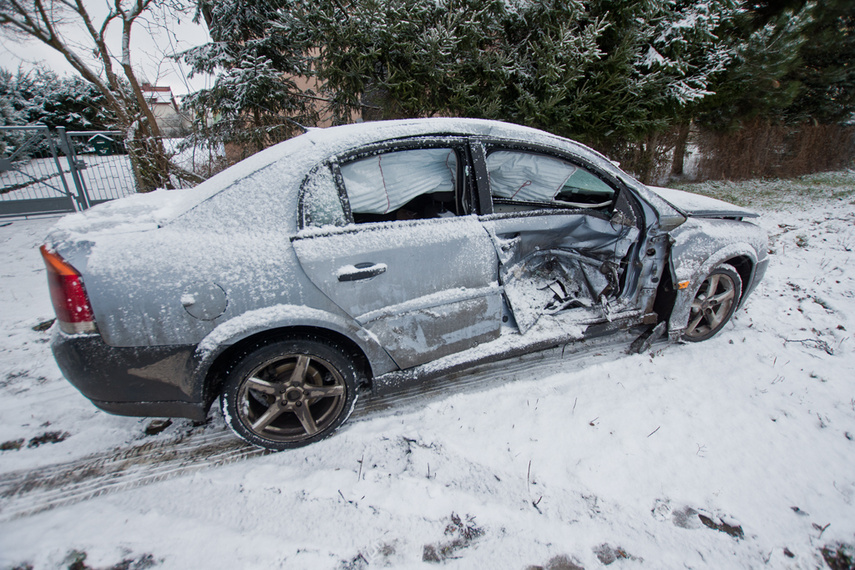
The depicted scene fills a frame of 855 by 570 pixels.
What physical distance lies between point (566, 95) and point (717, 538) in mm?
6778

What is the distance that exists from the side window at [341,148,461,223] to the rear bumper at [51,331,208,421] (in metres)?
1.22

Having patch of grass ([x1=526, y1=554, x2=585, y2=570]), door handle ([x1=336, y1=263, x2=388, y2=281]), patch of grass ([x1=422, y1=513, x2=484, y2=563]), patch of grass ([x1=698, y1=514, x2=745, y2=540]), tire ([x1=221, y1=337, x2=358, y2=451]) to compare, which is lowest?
patch of grass ([x1=698, y1=514, x2=745, y2=540])

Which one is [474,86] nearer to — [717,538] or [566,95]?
[566,95]

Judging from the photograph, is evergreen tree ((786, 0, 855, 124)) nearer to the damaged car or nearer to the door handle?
the damaged car

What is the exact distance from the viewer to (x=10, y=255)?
5.40m

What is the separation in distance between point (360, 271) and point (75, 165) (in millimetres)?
8840

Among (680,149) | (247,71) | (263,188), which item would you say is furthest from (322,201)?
(680,149)

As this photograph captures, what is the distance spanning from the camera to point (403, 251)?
6.98 ft

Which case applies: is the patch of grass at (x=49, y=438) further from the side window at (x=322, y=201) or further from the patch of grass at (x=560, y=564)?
the patch of grass at (x=560, y=564)

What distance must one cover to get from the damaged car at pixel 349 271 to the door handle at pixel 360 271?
1 cm

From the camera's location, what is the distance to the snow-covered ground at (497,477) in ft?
5.60

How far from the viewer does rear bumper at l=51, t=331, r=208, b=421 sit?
1783 millimetres

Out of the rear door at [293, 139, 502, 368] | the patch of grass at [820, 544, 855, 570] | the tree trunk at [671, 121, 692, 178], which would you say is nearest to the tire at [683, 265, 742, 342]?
the patch of grass at [820, 544, 855, 570]

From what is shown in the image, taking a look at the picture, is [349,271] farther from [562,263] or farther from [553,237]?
[562,263]
